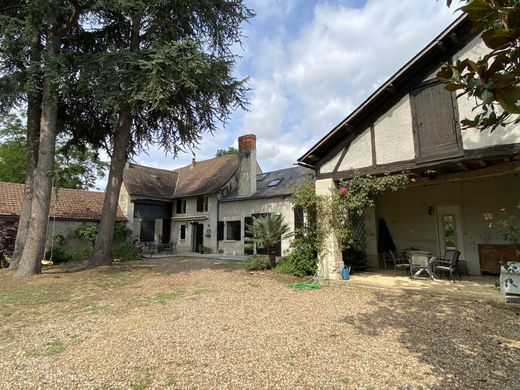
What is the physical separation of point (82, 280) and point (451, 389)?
34.8 feet

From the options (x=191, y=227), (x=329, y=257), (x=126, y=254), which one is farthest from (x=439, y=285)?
(x=191, y=227)

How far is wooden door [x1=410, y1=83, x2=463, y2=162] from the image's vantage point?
7500 millimetres

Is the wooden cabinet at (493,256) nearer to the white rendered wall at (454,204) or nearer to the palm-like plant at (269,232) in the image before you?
the white rendered wall at (454,204)

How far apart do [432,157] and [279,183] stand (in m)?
12.5

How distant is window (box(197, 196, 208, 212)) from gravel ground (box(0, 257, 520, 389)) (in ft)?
46.0

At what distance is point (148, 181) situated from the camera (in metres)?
24.6

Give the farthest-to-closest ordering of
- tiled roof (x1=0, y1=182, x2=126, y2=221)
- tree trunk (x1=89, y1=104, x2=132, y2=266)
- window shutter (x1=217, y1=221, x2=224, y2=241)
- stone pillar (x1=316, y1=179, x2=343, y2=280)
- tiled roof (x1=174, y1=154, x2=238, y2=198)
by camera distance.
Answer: tiled roof (x1=174, y1=154, x2=238, y2=198) < window shutter (x1=217, y1=221, x2=224, y2=241) < tiled roof (x1=0, y1=182, x2=126, y2=221) < tree trunk (x1=89, y1=104, x2=132, y2=266) < stone pillar (x1=316, y1=179, x2=343, y2=280)

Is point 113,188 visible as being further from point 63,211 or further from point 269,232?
point 63,211

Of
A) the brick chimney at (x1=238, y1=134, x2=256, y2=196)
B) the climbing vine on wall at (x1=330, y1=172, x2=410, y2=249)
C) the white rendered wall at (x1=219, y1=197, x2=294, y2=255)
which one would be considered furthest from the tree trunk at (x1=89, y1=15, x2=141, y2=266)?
the climbing vine on wall at (x1=330, y1=172, x2=410, y2=249)

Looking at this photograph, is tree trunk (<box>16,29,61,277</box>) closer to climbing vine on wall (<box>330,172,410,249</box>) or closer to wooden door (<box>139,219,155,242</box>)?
climbing vine on wall (<box>330,172,410,249</box>)

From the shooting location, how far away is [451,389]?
10.4 feet

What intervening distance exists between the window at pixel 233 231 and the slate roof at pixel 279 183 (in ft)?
5.44

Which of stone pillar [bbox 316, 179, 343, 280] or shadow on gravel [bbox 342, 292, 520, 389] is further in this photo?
stone pillar [bbox 316, 179, 343, 280]

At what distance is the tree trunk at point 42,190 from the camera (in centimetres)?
1088
